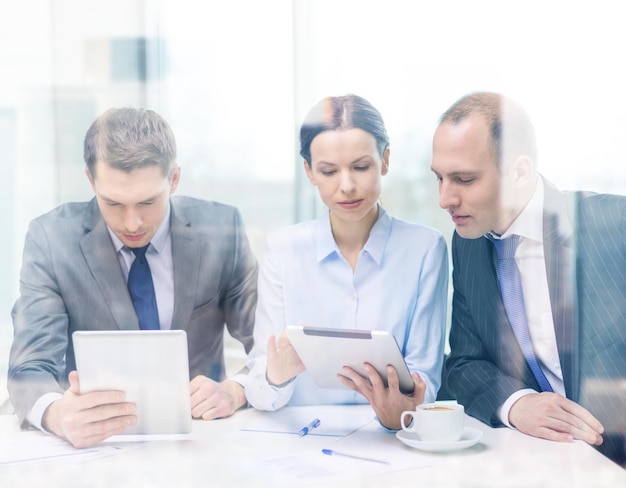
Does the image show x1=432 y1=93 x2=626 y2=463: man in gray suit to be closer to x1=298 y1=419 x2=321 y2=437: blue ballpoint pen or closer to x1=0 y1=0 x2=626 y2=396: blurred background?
x1=0 y1=0 x2=626 y2=396: blurred background

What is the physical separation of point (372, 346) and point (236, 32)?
1004mm

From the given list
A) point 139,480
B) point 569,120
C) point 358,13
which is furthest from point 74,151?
point 569,120

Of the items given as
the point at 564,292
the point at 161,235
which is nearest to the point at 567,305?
the point at 564,292

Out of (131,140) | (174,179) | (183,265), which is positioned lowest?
(183,265)

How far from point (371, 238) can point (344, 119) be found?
31 cm

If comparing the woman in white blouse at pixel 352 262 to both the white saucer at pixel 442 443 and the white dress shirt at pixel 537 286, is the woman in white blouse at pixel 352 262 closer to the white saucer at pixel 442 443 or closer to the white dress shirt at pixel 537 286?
the white dress shirt at pixel 537 286

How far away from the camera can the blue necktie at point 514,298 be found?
1612 millimetres

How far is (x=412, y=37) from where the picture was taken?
1.67 m

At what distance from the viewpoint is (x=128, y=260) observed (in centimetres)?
178

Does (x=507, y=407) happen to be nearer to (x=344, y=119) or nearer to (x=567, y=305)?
(x=567, y=305)

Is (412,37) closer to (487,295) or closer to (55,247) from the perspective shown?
(487,295)

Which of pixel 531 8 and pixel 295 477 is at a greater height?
pixel 531 8

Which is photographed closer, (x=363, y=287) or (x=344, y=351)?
(x=344, y=351)

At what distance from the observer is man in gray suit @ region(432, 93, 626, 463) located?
1561 millimetres
